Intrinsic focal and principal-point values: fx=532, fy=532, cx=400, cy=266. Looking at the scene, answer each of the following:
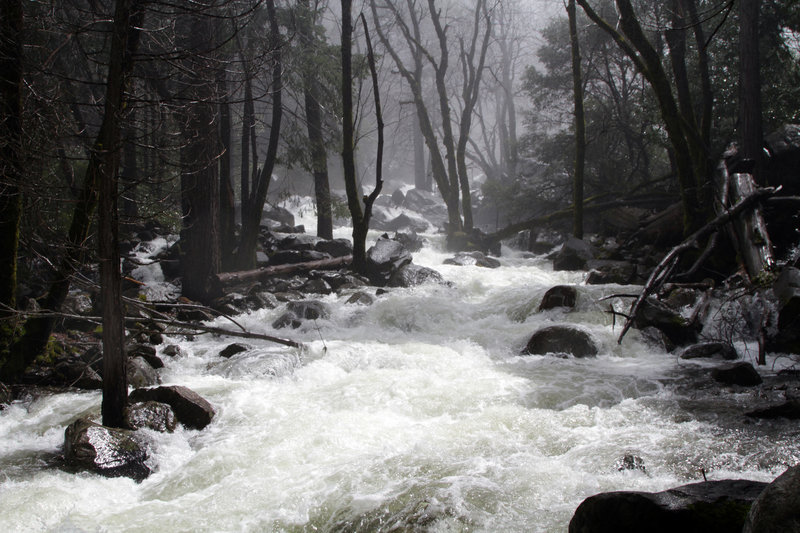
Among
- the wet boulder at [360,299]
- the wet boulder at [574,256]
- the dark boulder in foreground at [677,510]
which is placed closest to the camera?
the dark boulder in foreground at [677,510]

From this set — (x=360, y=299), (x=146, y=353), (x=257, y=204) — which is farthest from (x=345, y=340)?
(x=257, y=204)

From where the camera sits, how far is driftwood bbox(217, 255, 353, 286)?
10.2m

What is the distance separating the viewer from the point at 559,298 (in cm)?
845

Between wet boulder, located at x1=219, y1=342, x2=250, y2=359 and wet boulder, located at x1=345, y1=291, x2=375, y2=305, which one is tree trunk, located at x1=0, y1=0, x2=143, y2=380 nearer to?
wet boulder, located at x1=219, y1=342, x2=250, y2=359

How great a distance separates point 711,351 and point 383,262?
280 inches

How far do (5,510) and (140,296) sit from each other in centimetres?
518

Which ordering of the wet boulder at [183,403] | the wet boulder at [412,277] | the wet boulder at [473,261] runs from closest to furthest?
the wet boulder at [183,403]
the wet boulder at [412,277]
the wet boulder at [473,261]

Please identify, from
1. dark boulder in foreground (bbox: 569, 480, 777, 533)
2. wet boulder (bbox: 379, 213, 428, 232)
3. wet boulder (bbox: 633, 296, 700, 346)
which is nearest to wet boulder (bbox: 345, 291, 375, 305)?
wet boulder (bbox: 633, 296, 700, 346)

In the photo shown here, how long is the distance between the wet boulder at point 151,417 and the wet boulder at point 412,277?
6750 mm

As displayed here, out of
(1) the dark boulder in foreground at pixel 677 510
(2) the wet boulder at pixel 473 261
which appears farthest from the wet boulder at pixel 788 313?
(2) the wet boulder at pixel 473 261

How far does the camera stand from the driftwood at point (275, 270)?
10.2 m

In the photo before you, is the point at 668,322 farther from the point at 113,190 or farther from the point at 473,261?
the point at 473,261

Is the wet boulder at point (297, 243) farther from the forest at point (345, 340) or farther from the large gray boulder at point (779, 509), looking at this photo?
the large gray boulder at point (779, 509)

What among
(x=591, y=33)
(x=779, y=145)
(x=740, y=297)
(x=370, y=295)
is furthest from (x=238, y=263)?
(x=591, y=33)
